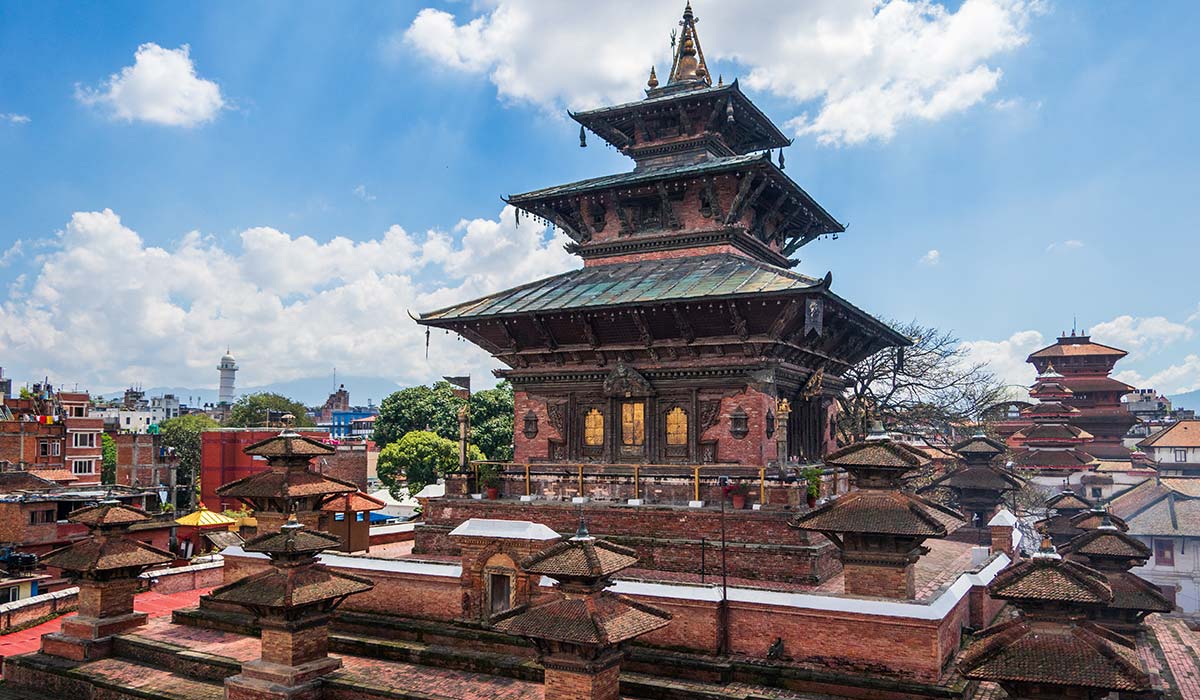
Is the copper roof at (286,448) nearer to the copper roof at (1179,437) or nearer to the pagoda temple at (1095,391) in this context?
the pagoda temple at (1095,391)

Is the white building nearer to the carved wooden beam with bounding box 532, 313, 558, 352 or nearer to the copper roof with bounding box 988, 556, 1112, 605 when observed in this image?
the carved wooden beam with bounding box 532, 313, 558, 352

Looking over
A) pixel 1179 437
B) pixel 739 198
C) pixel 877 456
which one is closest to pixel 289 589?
pixel 877 456

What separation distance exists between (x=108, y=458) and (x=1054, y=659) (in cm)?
7858

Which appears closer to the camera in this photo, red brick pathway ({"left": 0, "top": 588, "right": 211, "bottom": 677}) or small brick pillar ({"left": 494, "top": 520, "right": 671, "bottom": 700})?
small brick pillar ({"left": 494, "top": 520, "right": 671, "bottom": 700})

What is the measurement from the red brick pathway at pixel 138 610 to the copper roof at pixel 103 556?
85.0 inches

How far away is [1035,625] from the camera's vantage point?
11.5 m

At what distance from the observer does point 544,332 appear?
76.5 feet

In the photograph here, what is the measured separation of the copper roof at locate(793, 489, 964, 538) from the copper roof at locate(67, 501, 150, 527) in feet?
51.9

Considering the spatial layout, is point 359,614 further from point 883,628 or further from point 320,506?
point 883,628

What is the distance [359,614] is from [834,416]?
16.5 meters

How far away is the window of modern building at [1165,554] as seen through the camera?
→ 136ft

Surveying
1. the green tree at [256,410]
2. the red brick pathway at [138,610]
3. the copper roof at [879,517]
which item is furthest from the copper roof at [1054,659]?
the green tree at [256,410]

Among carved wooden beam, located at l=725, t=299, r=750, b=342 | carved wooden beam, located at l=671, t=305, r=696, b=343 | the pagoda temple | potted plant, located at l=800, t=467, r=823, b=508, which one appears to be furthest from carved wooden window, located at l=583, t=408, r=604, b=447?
the pagoda temple

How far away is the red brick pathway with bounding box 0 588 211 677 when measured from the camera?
2184 centimetres
